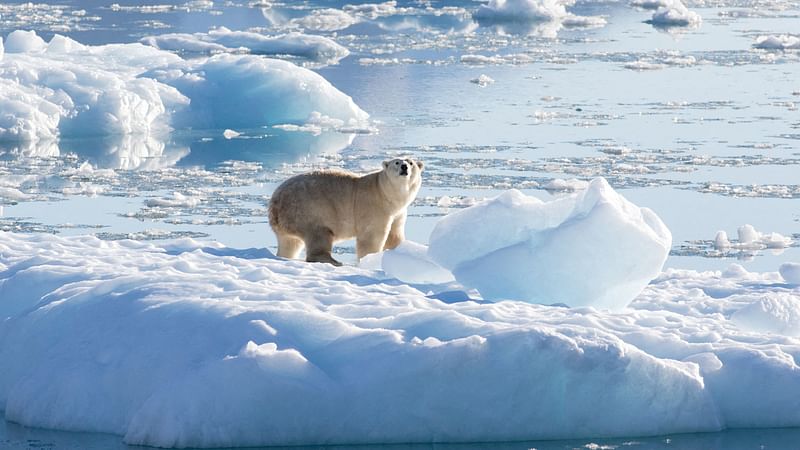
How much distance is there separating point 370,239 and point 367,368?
237 centimetres

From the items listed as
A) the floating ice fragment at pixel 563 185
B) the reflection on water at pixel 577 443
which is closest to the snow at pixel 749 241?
the floating ice fragment at pixel 563 185

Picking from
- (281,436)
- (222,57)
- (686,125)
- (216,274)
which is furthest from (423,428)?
(222,57)

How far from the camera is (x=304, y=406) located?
4723mm

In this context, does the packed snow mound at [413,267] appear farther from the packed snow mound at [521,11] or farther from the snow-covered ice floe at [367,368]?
the packed snow mound at [521,11]

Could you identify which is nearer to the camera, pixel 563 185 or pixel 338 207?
pixel 338 207

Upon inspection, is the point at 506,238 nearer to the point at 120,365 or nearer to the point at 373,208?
the point at 373,208

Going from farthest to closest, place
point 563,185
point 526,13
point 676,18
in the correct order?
1. point 526,13
2. point 676,18
3. point 563,185

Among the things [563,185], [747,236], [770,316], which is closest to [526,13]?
[563,185]

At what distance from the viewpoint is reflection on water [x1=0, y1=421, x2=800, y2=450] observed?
473 centimetres

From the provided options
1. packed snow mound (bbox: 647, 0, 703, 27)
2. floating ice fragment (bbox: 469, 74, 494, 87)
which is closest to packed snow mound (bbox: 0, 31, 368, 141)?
floating ice fragment (bbox: 469, 74, 494, 87)

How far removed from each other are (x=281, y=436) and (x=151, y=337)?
0.67 metres

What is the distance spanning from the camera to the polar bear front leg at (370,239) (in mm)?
7148

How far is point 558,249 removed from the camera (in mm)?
5930

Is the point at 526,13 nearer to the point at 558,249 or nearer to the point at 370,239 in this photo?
the point at 370,239
